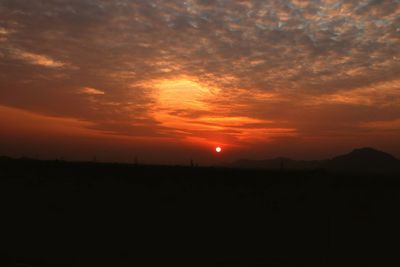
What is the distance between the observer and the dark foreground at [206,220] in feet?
70.9

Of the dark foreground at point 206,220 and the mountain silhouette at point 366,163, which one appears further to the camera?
the mountain silhouette at point 366,163

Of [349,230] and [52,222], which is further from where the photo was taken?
[52,222]

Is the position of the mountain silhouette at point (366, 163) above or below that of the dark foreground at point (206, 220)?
above

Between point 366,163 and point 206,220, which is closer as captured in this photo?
point 206,220

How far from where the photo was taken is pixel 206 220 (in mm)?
25984

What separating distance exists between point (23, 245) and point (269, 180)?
16812 mm

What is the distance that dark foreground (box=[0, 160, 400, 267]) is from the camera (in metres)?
21.6

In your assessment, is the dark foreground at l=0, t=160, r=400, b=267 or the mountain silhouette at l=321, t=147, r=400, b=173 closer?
the dark foreground at l=0, t=160, r=400, b=267

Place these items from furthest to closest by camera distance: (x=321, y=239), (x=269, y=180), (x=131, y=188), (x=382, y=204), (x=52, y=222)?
(x=131, y=188) → (x=269, y=180) → (x=52, y=222) → (x=382, y=204) → (x=321, y=239)

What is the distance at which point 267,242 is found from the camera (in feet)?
75.9

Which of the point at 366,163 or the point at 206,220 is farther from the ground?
the point at 366,163

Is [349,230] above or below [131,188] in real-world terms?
below

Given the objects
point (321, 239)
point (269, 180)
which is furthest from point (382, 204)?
point (269, 180)

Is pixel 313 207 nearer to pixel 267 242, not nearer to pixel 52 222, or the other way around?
pixel 267 242
